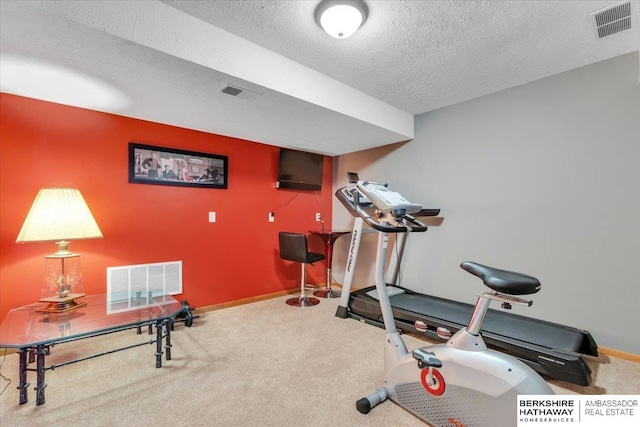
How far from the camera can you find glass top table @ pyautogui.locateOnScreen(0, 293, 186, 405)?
5.37 ft

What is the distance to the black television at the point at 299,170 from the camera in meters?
3.93

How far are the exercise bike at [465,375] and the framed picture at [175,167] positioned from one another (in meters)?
2.35

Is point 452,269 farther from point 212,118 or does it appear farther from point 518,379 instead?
point 212,118

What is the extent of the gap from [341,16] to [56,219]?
2.42m

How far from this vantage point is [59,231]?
200 centimetres

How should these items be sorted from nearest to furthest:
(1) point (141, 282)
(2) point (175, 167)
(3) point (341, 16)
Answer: (3) point (341, 16), (1) point (141, 282), (2) point (175, 167)

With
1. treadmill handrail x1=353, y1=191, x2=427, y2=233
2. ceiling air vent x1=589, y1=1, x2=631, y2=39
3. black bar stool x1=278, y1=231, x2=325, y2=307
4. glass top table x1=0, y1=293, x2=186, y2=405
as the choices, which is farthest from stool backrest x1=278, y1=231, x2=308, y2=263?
ceiling air vent x1=589, y1=1, x2=631, y2=39

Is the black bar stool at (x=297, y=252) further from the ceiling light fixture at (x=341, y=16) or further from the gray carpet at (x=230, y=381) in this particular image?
the ceiling light fixture at (x=341, y=16)

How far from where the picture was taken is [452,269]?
3121 mm

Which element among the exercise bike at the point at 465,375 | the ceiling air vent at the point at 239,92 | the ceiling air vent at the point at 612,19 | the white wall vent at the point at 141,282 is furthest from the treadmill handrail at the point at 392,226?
the white wall vent at the point at 141,282

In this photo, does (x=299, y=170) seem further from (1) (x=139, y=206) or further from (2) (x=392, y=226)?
(2) (x=392, y=226)

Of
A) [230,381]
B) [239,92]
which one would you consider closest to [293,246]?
[230,381]

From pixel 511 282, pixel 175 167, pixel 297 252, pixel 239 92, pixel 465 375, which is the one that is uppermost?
pixel 239 92

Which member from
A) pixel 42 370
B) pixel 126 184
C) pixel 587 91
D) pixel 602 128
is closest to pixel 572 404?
pixel 602 128
